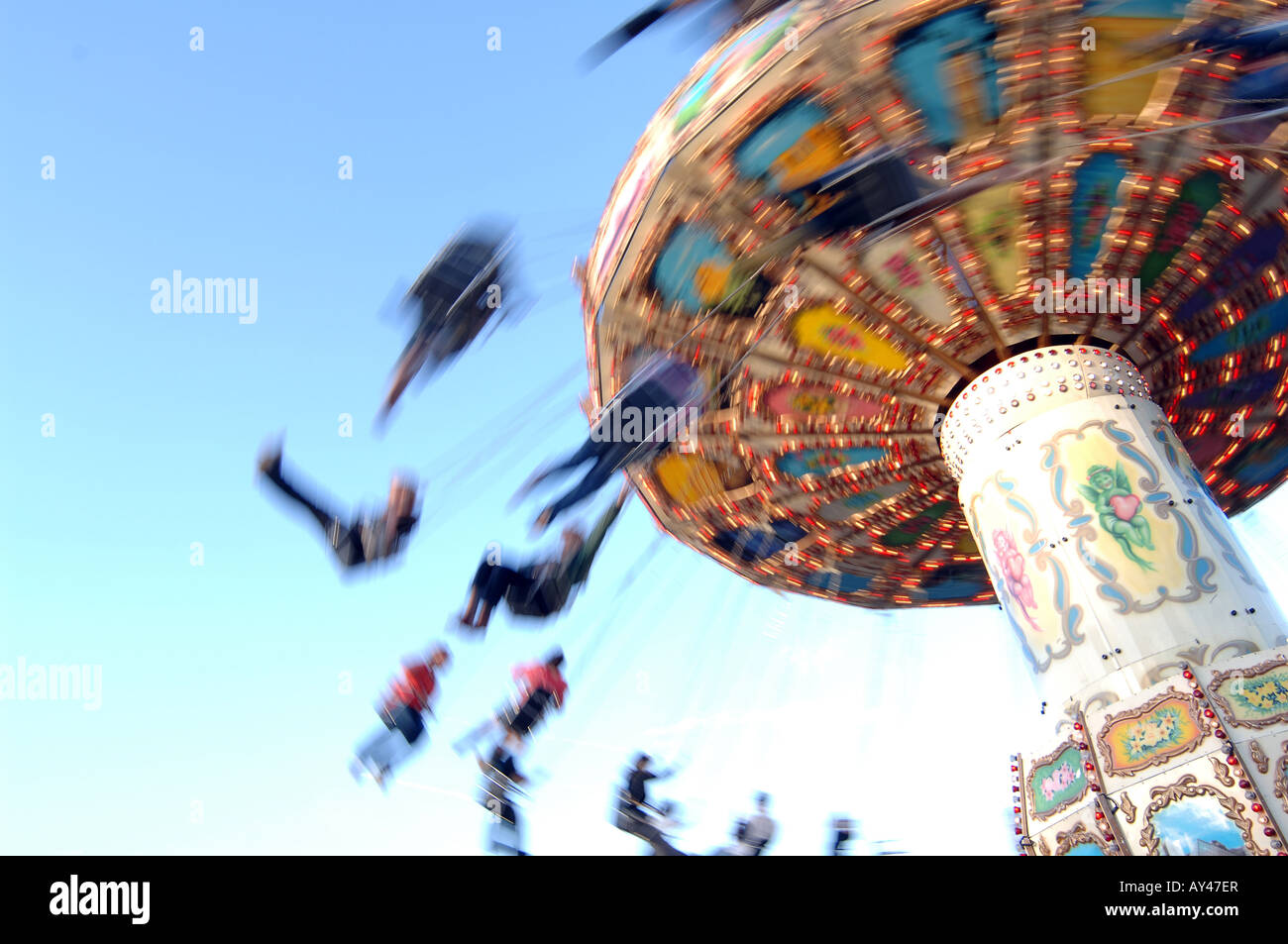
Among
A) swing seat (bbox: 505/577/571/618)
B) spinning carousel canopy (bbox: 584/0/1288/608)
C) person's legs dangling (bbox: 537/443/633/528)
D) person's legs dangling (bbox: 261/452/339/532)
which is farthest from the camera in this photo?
swing seat (bbox: 505/577/571/618)

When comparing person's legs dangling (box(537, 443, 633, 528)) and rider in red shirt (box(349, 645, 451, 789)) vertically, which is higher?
person's legs dangling (box(537, 443, 633, 528))

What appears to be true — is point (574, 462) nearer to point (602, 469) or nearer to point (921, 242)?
point (602, 469)

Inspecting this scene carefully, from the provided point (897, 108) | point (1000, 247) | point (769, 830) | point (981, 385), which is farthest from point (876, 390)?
point (769, 830)

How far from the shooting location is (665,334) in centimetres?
774

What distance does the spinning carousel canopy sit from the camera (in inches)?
251

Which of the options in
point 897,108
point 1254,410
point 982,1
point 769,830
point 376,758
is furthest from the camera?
point 769,830

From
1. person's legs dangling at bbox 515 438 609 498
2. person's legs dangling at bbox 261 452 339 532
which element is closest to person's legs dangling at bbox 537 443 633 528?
person's legs dangling at bbox 515 438 609 498

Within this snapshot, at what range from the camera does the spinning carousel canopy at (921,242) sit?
6.38 metres

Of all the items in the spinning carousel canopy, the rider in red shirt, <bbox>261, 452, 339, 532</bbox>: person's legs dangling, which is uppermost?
the spinning carousel canopy

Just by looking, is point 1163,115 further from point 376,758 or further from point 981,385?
point 376,758

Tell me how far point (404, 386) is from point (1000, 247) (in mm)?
5237

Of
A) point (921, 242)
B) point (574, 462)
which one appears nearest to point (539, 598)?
point (574, 462)

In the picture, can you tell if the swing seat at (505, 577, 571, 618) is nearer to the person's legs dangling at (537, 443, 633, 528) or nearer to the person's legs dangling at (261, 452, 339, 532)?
the person's legs dangling at (537, 443, 633, 528)

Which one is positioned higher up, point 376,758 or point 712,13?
point 712,13
